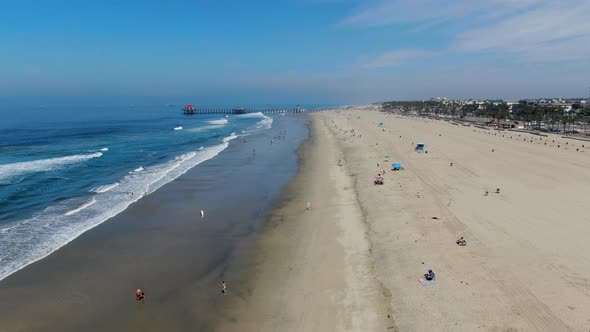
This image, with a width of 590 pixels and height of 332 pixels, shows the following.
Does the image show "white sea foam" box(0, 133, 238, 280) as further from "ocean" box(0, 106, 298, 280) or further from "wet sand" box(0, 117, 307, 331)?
"wet sand" box(0, 117, 307, 331)

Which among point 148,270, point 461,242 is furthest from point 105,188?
point 461,242

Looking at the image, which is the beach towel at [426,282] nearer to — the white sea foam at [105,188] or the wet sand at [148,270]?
the wet sand at [148,270]

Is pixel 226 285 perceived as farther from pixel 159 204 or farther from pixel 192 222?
pixel 159 204

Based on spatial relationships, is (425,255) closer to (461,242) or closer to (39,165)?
(461,242)

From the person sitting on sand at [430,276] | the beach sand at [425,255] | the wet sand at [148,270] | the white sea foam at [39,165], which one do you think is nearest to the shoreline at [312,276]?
the beach sand at [425,255]

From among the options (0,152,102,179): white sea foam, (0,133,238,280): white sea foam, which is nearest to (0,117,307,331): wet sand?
(0,133,238,280): white sea foam

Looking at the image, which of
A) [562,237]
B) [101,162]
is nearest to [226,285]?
[562,237]
